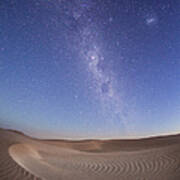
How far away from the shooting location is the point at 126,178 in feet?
20.4

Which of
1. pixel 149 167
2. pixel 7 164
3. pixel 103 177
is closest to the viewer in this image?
pixel 7 164

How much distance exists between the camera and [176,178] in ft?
17.8

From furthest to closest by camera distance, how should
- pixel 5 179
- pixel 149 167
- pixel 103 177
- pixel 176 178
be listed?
1. pixel 149 167
2. pixel 103 177
3. pixel 176 178
4. pixel 5 179

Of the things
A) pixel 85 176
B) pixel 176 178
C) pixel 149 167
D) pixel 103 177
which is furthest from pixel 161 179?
pixel 85 176

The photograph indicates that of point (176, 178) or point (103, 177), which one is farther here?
point (103, 177)

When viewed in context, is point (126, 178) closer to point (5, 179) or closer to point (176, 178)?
point (176, 178)

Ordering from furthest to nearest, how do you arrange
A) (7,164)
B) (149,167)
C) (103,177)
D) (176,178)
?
(149,167) → (103,177) → (7,164) → (176,178)

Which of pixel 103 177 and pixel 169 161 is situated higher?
pixel 169 161

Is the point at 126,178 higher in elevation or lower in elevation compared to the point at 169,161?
lower

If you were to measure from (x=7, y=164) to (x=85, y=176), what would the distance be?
3.06 meters

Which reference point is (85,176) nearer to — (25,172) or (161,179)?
(25,172)

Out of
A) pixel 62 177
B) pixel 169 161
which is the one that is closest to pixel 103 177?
pixel 62 177

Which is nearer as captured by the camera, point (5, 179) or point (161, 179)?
point (5, 179)

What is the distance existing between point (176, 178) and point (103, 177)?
8.78 ft
